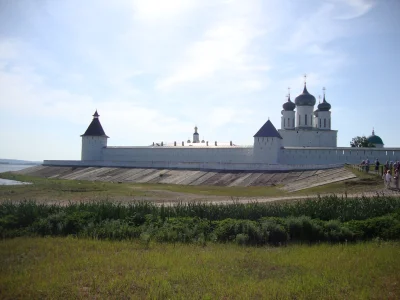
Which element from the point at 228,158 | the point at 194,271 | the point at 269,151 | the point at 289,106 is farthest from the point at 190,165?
the point at 194,271

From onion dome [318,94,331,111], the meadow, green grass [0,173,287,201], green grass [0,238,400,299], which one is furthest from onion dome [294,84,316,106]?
green grass [0,238,400,299]

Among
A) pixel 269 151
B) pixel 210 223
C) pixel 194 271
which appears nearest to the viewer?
pixel 194 271

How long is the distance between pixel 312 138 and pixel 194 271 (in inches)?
1692

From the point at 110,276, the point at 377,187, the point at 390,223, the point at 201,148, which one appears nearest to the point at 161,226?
the point at 110,276

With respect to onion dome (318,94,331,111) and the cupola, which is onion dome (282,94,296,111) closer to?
onion dome (318,94,331,111)

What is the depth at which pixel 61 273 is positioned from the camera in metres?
6.42

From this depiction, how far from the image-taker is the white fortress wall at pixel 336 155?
3566 centimetres

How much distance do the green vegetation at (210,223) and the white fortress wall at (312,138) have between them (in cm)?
3667

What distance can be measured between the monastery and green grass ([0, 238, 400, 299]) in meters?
28.0

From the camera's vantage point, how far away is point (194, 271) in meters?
6.64

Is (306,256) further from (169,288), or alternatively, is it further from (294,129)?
(294,129)

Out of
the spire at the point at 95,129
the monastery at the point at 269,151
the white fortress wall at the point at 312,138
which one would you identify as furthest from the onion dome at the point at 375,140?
the spire at the point at 95,129

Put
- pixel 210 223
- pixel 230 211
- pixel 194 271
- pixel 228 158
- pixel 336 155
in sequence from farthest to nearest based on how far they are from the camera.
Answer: pixel 228 158 → pixel 336 155 → pixel 230 211 → pixel 210 223 → pixel 194 271

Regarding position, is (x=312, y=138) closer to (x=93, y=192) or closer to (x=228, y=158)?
(x=228, y=158)
